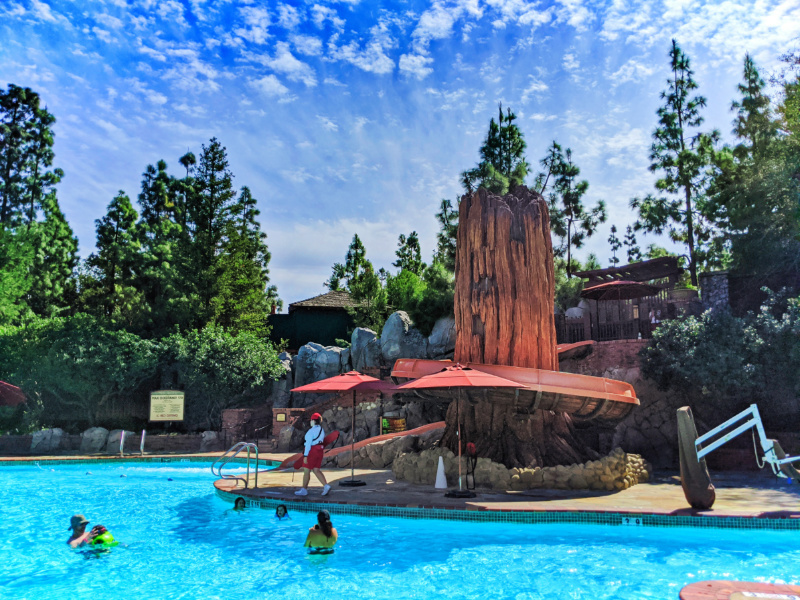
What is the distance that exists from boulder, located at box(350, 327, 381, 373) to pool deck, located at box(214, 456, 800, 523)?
14.2 m

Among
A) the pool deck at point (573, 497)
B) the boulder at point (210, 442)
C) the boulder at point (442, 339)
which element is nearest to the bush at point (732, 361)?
the pool deck at point (573, 497)

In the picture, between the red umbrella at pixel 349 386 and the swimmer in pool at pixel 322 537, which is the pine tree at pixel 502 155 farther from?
the swimmer in pool at pixel 322 537

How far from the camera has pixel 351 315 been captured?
37.0 metres

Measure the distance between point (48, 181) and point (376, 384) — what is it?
28.6 m

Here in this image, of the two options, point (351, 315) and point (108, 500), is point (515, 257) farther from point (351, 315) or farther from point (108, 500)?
point (351, 315)

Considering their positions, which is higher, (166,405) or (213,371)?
(213,371)

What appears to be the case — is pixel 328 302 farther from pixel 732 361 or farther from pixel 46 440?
pixel 732 361

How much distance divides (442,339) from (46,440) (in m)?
15.3

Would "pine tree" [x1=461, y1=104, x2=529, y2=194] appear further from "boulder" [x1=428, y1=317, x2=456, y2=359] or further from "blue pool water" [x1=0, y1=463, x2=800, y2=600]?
"blue pool water" [x1=0, y1=463, x2=800, y2=600]

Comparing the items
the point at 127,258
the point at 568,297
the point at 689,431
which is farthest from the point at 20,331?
the point at 689,431

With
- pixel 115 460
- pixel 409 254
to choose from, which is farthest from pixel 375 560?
pixel 409 254

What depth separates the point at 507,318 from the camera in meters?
12.6

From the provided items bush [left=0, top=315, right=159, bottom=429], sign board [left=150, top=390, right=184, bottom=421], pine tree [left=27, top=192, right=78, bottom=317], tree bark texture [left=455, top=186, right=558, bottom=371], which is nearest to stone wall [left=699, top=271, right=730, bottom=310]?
tree bark texture [left=455, top=186, right=558, bottom=371]

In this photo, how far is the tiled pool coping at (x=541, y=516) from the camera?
27.6 ft
